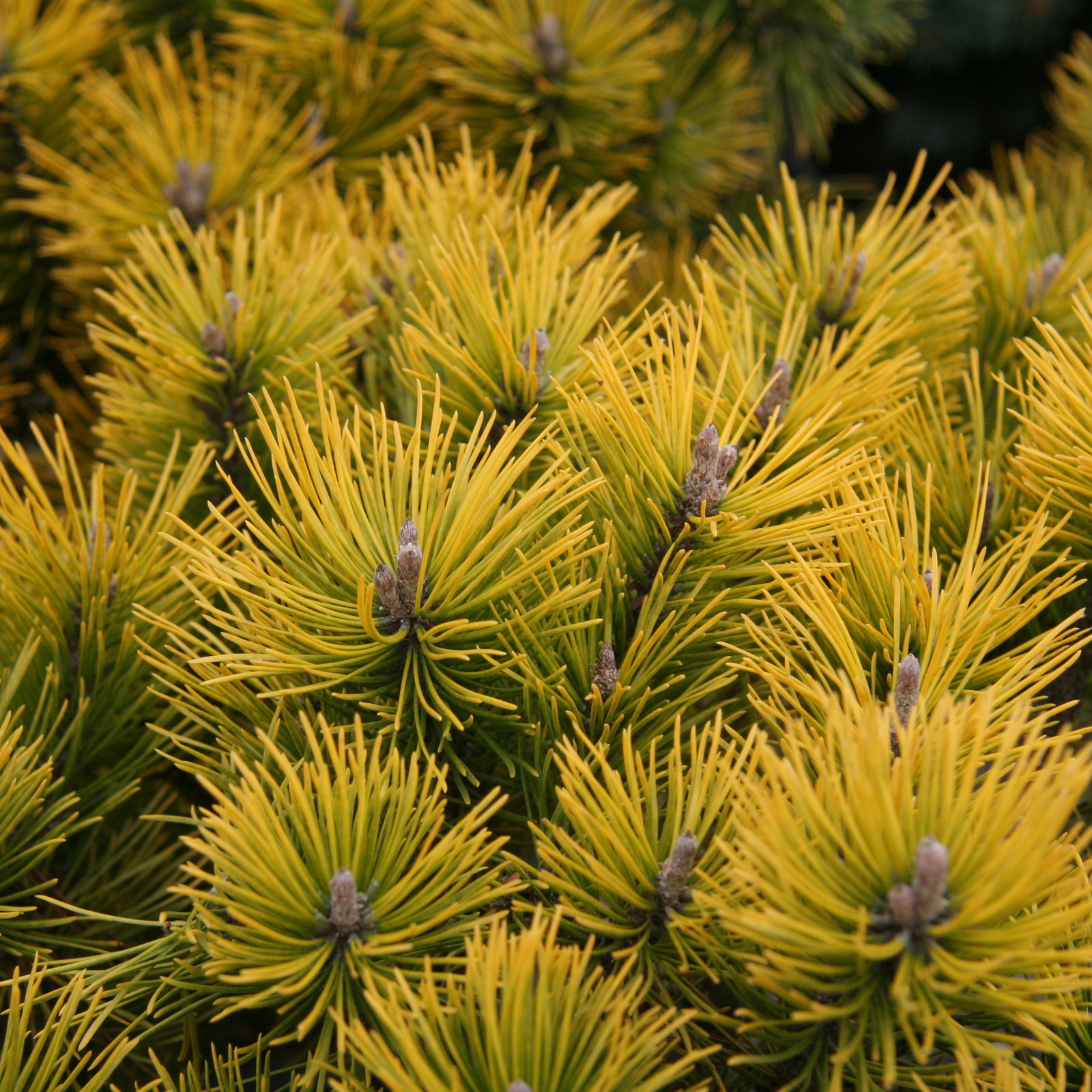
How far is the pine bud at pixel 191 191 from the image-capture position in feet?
2.23

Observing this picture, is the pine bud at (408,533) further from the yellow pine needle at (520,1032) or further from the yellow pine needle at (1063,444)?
the yellow pine needle at (1063,444)

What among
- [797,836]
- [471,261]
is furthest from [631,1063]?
[471,261]

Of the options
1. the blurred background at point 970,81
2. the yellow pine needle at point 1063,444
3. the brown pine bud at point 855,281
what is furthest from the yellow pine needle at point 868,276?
the blurred background at point 970,81

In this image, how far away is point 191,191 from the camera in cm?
68

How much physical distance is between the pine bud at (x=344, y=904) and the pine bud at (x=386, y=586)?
0.31 ft

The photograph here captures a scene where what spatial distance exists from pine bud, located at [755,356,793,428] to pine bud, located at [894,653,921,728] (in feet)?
0.46

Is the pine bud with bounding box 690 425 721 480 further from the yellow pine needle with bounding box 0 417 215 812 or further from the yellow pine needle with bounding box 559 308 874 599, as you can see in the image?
the yellow pine needle with bounding box 0 417 215 812

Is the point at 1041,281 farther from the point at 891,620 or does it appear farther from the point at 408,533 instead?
the point at 408,533

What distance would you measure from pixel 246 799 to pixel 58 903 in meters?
0.11

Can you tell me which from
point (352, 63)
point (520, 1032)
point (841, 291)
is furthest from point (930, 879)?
point (352, 63)

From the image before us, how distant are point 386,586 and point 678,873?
0.47ft

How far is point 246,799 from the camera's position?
0.34 m

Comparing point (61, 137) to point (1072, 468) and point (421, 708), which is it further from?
point (1072, 468)

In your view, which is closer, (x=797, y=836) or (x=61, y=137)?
(x=797, y=836)
